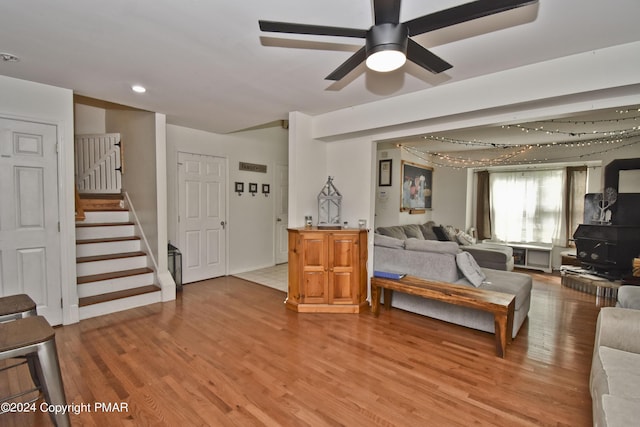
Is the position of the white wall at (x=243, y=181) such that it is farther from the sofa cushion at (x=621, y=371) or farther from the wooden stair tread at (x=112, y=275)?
the sofa cushion at (x=621, y=371)

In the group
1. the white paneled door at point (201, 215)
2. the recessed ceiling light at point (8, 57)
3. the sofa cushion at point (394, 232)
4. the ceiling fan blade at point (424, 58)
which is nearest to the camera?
the ceiling fan blade at point (424, 58)

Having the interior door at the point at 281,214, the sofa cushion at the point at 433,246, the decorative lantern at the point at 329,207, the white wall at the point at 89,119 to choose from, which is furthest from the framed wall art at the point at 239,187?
the sofa cushion at the point at 433,246

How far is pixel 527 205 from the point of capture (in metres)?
6.47

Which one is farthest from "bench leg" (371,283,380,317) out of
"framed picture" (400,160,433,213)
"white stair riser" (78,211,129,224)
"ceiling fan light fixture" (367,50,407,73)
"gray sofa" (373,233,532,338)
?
"white stair riser" (78,211,129,224)

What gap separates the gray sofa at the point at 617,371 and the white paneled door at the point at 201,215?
4.85m

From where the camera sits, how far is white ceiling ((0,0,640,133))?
1.81m

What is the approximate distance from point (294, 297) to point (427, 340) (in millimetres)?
1586

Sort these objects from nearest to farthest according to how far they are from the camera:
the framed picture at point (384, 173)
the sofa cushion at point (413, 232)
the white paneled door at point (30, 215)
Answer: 1. the white paneled door at point (30, 215)
2. the sofa cushion at point (413, 232)
3. the framed picture at point (384, 173)

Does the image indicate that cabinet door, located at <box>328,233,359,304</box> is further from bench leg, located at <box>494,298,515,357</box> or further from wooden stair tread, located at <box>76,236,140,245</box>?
wooden stair tread, located at <box>76,236,140,245</box>

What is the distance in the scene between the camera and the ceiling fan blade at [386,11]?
1421mm

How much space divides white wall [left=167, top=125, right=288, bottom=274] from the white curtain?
16.1 feet

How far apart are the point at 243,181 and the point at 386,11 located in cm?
450

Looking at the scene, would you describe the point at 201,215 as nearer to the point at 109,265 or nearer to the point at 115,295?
the point at 109,265

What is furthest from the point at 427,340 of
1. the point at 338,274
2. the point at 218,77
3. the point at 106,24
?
the point at 106,24
